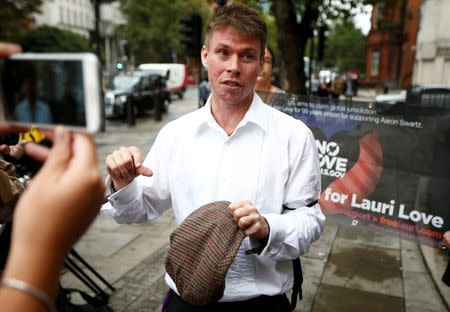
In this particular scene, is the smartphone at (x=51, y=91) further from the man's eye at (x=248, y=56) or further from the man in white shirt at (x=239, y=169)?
the man's eye at (x=248, y=56)

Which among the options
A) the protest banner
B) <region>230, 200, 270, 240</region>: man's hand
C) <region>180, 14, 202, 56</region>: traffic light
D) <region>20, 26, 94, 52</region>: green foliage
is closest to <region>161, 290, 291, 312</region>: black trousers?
<region>230, 200, 270, 240</region>: man's hand

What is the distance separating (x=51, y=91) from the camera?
85 cm

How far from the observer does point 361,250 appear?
4.91 m

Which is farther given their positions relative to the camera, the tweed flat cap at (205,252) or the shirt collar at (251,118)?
the shirt collar at (251,118)

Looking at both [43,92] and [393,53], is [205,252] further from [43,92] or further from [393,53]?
[393,53]

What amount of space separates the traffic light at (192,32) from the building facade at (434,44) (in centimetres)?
1843

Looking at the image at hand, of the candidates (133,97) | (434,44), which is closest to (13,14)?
(133,97)

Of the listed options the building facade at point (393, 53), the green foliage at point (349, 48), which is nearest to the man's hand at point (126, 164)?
the building facade at point (393, 53)

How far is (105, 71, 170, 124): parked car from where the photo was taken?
16.8 m

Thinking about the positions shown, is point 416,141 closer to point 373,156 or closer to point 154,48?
point 373,156

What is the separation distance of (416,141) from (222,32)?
7.85 ft

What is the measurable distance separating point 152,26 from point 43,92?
53377 millimetres

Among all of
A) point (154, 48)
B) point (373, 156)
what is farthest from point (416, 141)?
point (154, 48)

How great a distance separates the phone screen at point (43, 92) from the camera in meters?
0.83
